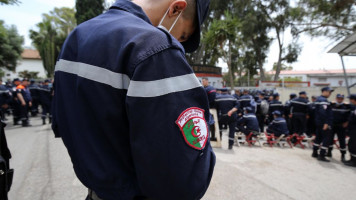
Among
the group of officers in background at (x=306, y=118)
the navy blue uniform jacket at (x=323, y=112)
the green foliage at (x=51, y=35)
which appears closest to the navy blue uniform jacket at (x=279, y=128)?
the group of officers in background at (x=306, y=118)

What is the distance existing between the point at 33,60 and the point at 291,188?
63871 mm

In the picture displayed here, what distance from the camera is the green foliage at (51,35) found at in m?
31.6

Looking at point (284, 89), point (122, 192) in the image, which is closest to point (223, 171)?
point (122, 192)

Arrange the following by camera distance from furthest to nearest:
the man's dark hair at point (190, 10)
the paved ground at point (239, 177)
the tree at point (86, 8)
Answer: 1. the tree at point (86, 8)
2. the paved ground at point (239, 177)
3. the man's dark hair at point (190, 10)

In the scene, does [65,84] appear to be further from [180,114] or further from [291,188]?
[291,188]

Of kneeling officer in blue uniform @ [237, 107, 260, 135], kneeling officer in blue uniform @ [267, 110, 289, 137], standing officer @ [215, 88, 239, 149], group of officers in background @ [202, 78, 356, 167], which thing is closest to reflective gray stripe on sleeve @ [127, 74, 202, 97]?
group of officers in background @ [202, 78, 356, 167]

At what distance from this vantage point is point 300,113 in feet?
26.0

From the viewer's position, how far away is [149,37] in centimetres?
74

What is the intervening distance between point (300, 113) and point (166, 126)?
8.55m

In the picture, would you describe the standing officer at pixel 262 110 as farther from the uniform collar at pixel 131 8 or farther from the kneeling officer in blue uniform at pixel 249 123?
the uniform collar at pixel 131 8

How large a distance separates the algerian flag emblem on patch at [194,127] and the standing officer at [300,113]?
8349mm

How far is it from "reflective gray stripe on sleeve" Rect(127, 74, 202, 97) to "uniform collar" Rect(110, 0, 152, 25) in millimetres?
358

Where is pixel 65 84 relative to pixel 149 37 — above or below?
below

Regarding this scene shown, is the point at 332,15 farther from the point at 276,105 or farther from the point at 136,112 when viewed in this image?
the point at 136,112
